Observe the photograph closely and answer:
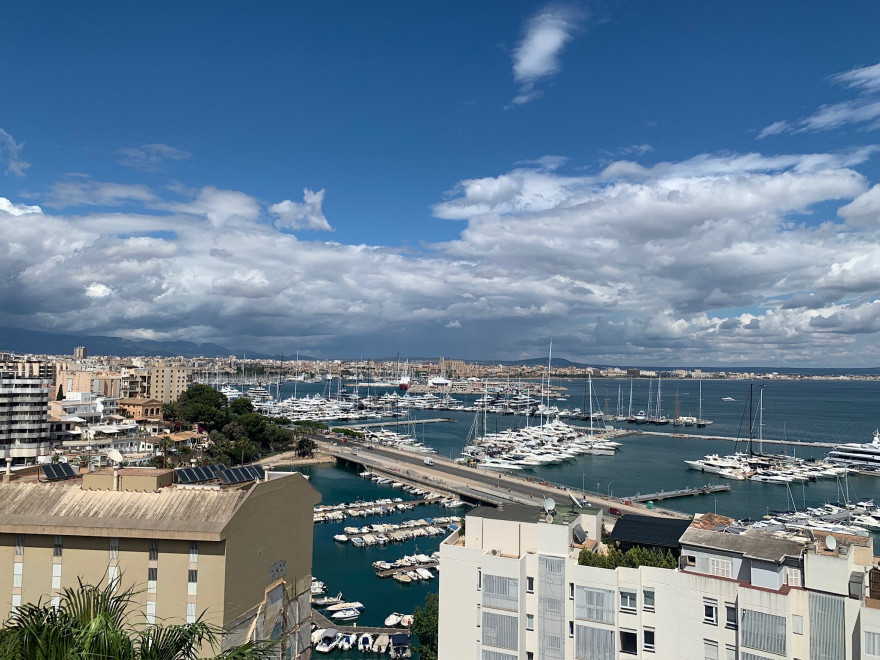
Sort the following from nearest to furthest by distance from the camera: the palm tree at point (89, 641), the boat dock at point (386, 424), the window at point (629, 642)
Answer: the palm tree at point (89, 641)
the window at point (629, 642)
the boat dock at point (386, 424)

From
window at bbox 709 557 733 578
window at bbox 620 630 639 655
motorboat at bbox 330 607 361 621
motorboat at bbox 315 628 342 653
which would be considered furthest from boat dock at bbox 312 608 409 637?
window at bbox 709 557 733 578

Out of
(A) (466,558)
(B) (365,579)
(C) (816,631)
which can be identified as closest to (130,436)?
(B) (365,579)

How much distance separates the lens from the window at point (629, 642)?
10156 mm

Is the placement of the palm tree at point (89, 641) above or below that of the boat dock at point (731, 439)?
above

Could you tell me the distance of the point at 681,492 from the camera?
38.7 m

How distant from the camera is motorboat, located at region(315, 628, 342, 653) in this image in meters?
17.8

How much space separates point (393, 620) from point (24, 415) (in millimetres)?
25067

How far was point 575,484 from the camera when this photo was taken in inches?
1663

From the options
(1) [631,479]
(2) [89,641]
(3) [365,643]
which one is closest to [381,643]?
(3) [365,643]

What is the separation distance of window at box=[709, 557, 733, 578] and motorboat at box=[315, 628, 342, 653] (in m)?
11.6

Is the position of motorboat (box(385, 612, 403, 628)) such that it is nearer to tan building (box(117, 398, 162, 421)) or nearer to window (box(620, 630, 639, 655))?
window (box(620, 630, 639, 655))

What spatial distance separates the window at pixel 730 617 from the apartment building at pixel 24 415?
3272 centimetres

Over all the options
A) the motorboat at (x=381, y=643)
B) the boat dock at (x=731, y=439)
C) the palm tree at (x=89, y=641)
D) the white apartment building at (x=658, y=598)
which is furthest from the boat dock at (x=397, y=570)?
the boat dock at (x=731, y=439)

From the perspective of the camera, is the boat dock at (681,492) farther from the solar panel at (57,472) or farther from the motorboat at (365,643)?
the solar panel at (57,472)
